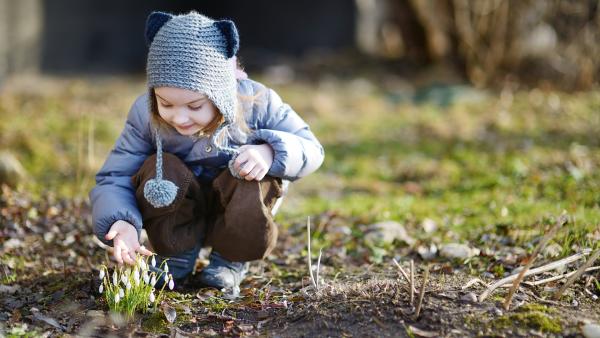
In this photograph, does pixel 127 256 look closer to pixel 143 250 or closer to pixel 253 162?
pixel 143 250

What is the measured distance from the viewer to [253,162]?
3188 mm

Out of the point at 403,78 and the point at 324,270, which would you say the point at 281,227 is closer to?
the point at 324,270

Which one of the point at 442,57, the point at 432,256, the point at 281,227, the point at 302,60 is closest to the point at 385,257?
the point at 432,256

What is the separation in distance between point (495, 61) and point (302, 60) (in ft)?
10.5

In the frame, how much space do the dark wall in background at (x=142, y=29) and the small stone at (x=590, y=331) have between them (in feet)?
26.7

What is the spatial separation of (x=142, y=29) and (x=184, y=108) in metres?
8.61

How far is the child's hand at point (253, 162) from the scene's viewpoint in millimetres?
3188

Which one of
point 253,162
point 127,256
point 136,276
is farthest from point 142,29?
point 136,276

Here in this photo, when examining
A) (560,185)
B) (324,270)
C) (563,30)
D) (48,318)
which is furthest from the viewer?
(563,30)

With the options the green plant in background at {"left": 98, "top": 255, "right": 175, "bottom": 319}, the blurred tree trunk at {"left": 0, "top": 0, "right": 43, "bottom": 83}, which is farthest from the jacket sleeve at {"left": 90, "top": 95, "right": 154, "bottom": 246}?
the blurred tree trunk at {"left": 0, "top": 0, "right": 43, "bottom": 83}

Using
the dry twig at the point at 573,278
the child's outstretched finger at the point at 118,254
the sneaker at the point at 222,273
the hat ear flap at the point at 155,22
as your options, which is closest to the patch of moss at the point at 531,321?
the dry twig at the point at 573,278

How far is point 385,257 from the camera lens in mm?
4031

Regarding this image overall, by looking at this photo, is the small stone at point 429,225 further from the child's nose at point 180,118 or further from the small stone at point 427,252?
the child's nose at point 180,118

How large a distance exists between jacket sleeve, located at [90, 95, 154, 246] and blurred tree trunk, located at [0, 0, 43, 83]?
5444mm
